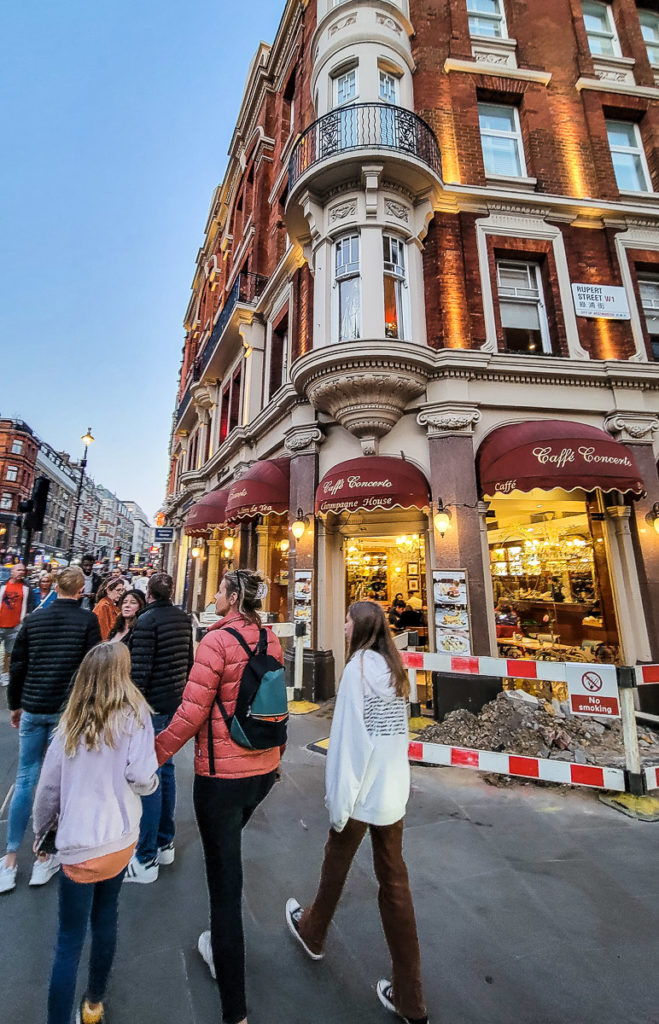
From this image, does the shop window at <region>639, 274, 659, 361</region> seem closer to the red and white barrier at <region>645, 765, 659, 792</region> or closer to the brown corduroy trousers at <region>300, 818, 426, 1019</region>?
the red and white barrier at <region>645, 765, 659, 792</region>

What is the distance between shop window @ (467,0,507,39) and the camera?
10969 millimetres

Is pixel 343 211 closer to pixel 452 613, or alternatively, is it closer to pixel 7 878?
pixel 452 613

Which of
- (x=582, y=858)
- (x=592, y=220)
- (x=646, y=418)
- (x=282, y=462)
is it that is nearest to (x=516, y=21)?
(x=592, y=220)

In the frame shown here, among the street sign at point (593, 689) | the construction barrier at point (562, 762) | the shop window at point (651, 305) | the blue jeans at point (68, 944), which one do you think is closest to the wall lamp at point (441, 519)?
the construction barrier at point (562, 762)

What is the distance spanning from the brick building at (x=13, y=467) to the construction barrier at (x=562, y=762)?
6049 centimetres

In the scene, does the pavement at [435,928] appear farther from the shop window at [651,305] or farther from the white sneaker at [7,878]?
the shop window at [651,305]

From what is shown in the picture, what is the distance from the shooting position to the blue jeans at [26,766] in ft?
10.9

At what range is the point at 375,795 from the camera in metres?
2.32

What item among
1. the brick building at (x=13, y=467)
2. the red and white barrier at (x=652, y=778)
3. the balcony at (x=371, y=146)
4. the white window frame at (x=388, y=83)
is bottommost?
the red and white barrier at (x=652, y=778)

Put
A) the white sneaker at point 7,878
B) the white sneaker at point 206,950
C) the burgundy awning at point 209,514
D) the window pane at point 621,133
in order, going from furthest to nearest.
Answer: the burgundy awning at point 209,514 → the window pane at point 621,133 → the white sneaker at point 7,878 → the white sneaker at point 206,950

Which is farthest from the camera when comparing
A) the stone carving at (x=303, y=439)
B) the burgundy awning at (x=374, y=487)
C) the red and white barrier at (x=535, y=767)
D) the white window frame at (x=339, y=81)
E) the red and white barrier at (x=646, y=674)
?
the white window frame at (x=339, y=81)

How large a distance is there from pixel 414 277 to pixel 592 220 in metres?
4.50

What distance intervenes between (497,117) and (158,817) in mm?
15090

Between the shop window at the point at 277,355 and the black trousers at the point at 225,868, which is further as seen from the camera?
the shop window at the point at 277,355
